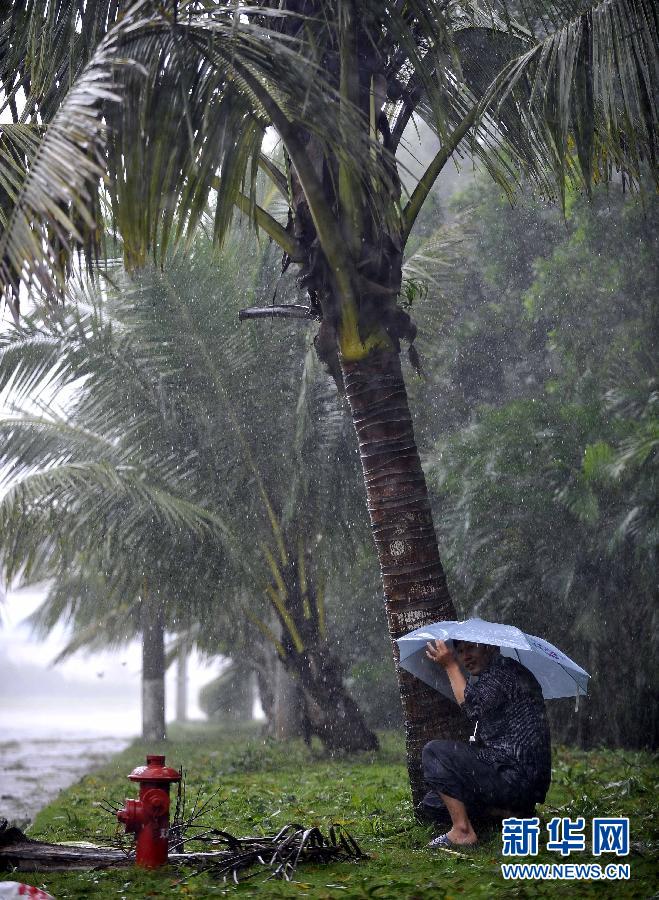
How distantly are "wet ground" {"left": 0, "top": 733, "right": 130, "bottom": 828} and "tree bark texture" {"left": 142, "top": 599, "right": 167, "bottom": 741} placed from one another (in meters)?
1.05

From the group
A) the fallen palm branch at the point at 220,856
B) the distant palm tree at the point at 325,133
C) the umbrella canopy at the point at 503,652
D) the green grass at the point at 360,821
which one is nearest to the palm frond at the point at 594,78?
the distant palm tree at the point at 325,133

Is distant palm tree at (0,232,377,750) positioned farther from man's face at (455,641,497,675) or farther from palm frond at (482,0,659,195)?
man's face at (455,641,497,675)

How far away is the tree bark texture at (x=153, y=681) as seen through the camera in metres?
19.6

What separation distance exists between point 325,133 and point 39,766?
14.8 m

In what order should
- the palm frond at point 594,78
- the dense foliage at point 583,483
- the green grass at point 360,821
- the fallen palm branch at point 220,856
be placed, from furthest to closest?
the dense foliage at point 583,483
the palm frond at point 594,78
the fallen palm branch at point 220,856
the green grass at point 360,821

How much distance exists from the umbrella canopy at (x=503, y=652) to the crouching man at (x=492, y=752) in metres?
0.13

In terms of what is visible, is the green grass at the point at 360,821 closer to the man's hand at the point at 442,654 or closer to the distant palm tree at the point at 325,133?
the man's hand at the point at 442,654

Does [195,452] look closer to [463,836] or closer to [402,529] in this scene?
[402,529]

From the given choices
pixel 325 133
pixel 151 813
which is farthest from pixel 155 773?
pixel 325 133

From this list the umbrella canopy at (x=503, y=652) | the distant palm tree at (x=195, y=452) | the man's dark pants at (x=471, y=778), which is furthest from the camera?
the distant palm tree at (x=195, y=452)

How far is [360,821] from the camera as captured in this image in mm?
6414

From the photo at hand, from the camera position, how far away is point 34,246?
454 cm

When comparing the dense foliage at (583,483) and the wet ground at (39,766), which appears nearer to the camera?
the wet ground at (39,766)

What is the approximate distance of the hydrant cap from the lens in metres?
4.60
